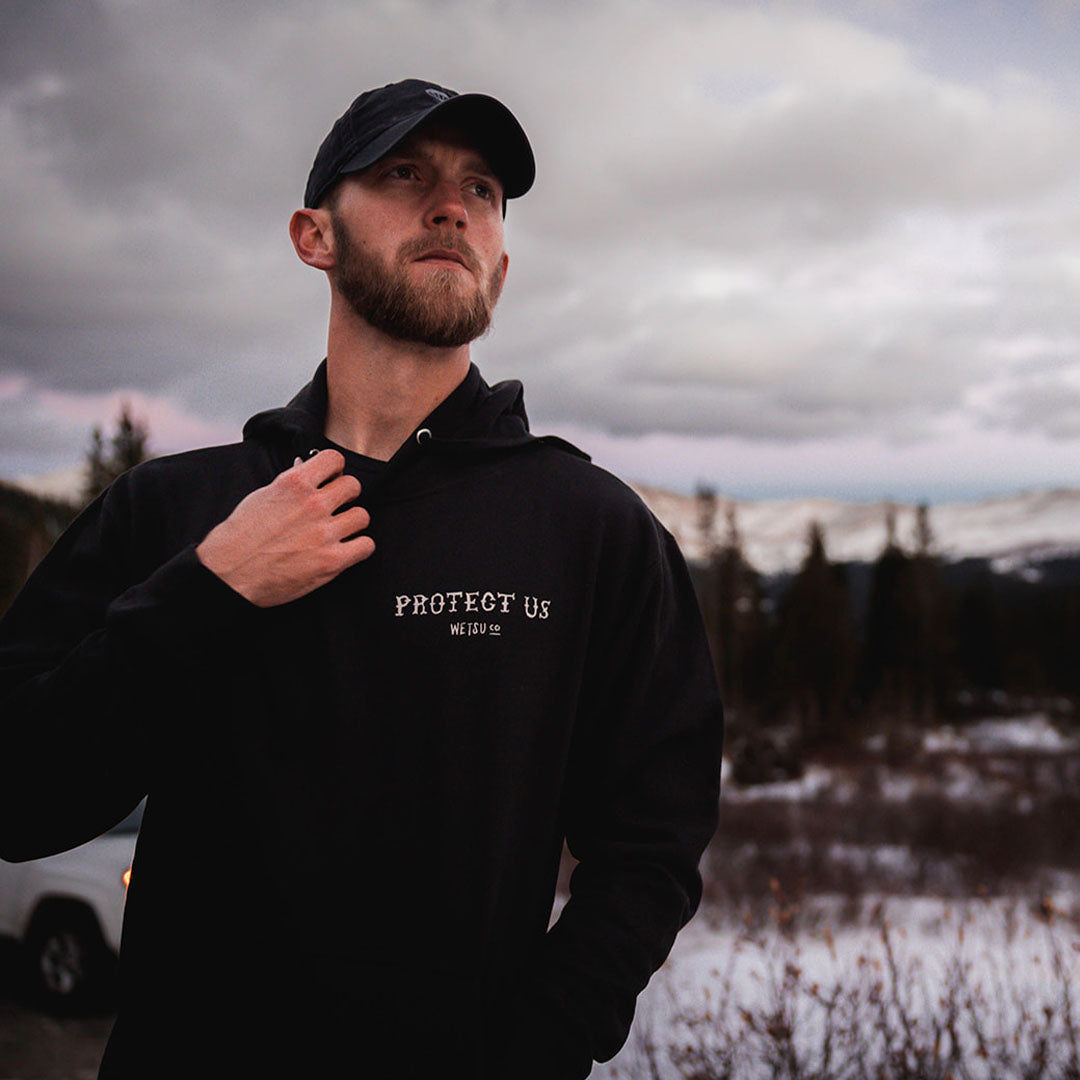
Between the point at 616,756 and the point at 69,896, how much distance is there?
5.94 metres

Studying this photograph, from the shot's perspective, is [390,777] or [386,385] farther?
[386,385]

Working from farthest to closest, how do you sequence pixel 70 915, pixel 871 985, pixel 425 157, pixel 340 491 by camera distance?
pixel 70 915 < pixel 871 985 < pixel 425 157 < pixel 340 491

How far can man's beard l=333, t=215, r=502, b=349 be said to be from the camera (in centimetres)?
199


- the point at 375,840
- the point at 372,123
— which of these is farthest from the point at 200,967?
the point at 372,123

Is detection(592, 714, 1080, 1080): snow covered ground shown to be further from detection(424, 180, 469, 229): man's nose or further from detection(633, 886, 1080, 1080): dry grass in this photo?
detection(424, 180, 469, 229): man's nose

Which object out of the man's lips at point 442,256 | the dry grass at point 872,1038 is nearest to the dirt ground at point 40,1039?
the dry grass at point 872,1038

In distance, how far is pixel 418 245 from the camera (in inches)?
78.7

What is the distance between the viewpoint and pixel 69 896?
6484mm

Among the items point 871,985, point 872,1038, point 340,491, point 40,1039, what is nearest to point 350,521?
point 340,491

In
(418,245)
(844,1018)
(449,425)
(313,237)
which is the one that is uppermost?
(313,237)

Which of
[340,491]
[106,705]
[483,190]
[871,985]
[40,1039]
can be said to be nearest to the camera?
[106,705]

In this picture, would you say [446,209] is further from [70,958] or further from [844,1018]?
[70,958]

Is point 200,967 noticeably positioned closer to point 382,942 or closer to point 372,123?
point 382,942

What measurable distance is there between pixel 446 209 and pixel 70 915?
6.28 m
